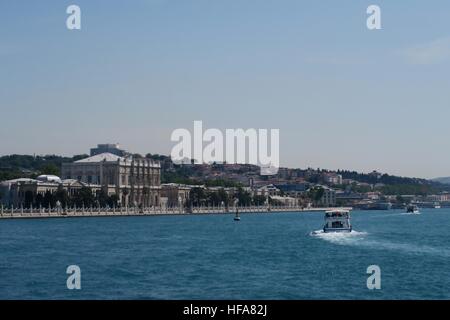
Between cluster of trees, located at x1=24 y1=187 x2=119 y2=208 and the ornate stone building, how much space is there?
6934 mm

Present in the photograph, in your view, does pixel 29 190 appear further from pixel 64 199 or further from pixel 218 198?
pixel 218 198

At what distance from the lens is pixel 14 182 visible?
81.9 m

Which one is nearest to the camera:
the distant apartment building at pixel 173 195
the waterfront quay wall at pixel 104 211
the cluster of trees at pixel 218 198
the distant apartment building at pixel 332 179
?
the waterfront quay wall at pixel 104 211

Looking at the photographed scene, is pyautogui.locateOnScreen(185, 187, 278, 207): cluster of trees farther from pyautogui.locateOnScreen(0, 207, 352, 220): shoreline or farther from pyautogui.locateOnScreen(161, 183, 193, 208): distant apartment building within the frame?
pyautogui.locateOnScreen(0, 207, 352, 220): shoreline

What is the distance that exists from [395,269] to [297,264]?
2813mm

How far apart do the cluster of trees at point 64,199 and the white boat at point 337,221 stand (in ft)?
132

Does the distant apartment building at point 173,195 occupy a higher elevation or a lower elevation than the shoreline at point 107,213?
higher

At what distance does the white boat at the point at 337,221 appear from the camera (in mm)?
40656

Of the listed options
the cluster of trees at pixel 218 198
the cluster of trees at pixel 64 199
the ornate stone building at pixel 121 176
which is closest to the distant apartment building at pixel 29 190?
the cluster of trees at pixel 64 199

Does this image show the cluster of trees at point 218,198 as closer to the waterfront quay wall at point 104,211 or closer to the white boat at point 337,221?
the waterfront quay wall at point 104,211

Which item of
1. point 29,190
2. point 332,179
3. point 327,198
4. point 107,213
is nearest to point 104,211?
point 107,213

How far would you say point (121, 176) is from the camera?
93.3 meters

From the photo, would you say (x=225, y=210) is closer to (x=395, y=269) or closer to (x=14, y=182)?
(x=14, y=182)
